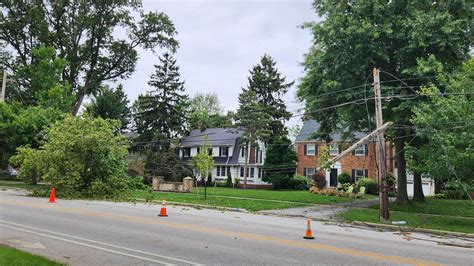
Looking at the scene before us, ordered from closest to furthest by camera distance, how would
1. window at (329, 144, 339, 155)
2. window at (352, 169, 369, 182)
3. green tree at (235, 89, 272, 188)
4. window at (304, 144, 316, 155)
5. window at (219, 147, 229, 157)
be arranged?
window at (329, 144, 339, 155), window at (352, 169, 369, 182), green tree at (235, 89, 272, 188), window at (304, 144, 316, 155), window at (219, 147, 229, 157)

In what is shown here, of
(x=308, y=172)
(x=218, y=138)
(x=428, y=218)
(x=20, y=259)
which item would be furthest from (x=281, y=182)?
(x=20, y=259)

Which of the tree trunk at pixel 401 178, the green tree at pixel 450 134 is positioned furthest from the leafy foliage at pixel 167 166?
the green tree at pixel 450 134

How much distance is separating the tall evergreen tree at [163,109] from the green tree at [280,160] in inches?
453

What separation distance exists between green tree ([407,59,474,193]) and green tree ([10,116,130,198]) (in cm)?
1698

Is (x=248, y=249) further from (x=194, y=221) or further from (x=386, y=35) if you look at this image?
A: (x=386, y=35)

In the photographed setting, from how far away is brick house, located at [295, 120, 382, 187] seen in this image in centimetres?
4431

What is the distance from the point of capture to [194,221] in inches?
554

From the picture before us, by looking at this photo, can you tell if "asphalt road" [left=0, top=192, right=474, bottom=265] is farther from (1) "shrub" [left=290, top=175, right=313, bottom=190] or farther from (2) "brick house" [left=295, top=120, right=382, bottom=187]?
(1) "shrub" [left=290, top=175, right=313, bottom=190]

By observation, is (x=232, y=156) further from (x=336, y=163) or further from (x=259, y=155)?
(x=336, y=163)

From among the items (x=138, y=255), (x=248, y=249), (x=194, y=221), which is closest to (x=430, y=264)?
(x=248, y=249)

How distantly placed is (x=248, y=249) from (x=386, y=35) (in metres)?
15.9

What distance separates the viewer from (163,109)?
4969 centimetres

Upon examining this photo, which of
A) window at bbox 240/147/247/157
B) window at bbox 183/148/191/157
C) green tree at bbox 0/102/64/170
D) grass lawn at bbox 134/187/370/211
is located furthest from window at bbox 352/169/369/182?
green tree at bbox 0/102/64/170

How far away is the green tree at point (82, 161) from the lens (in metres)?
24.5
